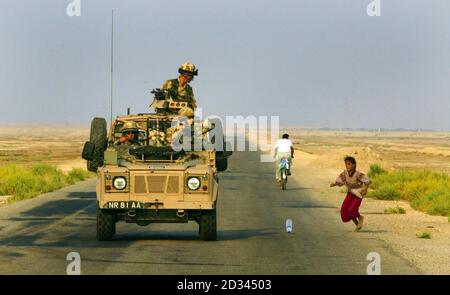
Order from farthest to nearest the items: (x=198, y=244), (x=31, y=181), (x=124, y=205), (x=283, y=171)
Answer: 1. (x=31, y=181)
2. (x=283, y=171)
3. (x=198, y=244)
4. (x=124, y=205)

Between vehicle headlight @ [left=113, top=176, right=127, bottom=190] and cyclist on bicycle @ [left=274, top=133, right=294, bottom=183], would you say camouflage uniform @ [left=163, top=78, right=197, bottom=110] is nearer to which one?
vehicle headlight @ [left=113, top=176, right=127, bottom=190]

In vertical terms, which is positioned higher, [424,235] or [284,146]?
[284,146]

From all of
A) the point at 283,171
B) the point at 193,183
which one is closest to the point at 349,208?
the point at 193,183

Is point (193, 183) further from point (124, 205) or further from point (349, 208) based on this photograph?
point (349, 208)

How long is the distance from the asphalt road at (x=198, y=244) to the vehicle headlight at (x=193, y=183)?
958 millimetres

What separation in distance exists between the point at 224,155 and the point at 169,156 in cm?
105

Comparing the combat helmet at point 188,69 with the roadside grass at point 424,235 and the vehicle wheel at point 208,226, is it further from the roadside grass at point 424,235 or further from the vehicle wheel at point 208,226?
the roadside grass at point 424,235

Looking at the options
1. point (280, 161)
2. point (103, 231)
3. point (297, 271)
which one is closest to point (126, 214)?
point (103, 231)

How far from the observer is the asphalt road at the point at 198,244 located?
13.3 m

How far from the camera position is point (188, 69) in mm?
18484

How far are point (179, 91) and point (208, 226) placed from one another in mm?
3319

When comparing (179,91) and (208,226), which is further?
(179,91)

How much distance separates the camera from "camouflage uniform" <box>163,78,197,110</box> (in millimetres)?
18453
